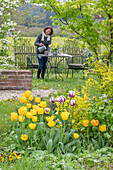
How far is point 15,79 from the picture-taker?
647 cm

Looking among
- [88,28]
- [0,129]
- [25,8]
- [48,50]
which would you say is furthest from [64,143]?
[25,8]

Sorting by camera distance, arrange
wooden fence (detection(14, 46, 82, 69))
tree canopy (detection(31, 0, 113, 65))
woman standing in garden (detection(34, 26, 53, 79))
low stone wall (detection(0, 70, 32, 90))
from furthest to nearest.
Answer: wooden fence (detection(14, 46, 82, 69)) → woman standing in garden (detection(34, 26, 53, 79)) → low stone wall (detection(0, 70, 32, 90)) → tree canopy (detection(31, 0, 113, 65))

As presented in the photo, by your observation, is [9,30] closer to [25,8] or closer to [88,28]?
[88,28]

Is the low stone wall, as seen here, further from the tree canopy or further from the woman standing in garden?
the woman standing in garden

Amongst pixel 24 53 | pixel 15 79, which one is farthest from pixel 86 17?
pixel 24 53

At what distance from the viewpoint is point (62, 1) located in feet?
14.3

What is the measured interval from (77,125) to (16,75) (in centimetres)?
384

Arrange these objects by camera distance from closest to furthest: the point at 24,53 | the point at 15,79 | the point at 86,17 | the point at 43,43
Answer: the point at 86,17, the point at 15,79, the point at 43,43, the point at 24,53

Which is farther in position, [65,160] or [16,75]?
[16,75]

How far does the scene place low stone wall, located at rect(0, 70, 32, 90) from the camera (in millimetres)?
6457

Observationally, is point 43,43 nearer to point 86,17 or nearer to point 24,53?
point 24,53

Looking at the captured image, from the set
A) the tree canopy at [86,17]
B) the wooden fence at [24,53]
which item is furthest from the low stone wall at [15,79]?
the wooden fence at [24,53]

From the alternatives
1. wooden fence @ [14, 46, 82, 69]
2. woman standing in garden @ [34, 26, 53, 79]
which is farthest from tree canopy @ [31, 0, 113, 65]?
wooden fence @ [14, 46, 82, 69]

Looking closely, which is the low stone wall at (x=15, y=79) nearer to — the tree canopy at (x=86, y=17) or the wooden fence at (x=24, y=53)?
the tree canopy at (x=86, y=17)
